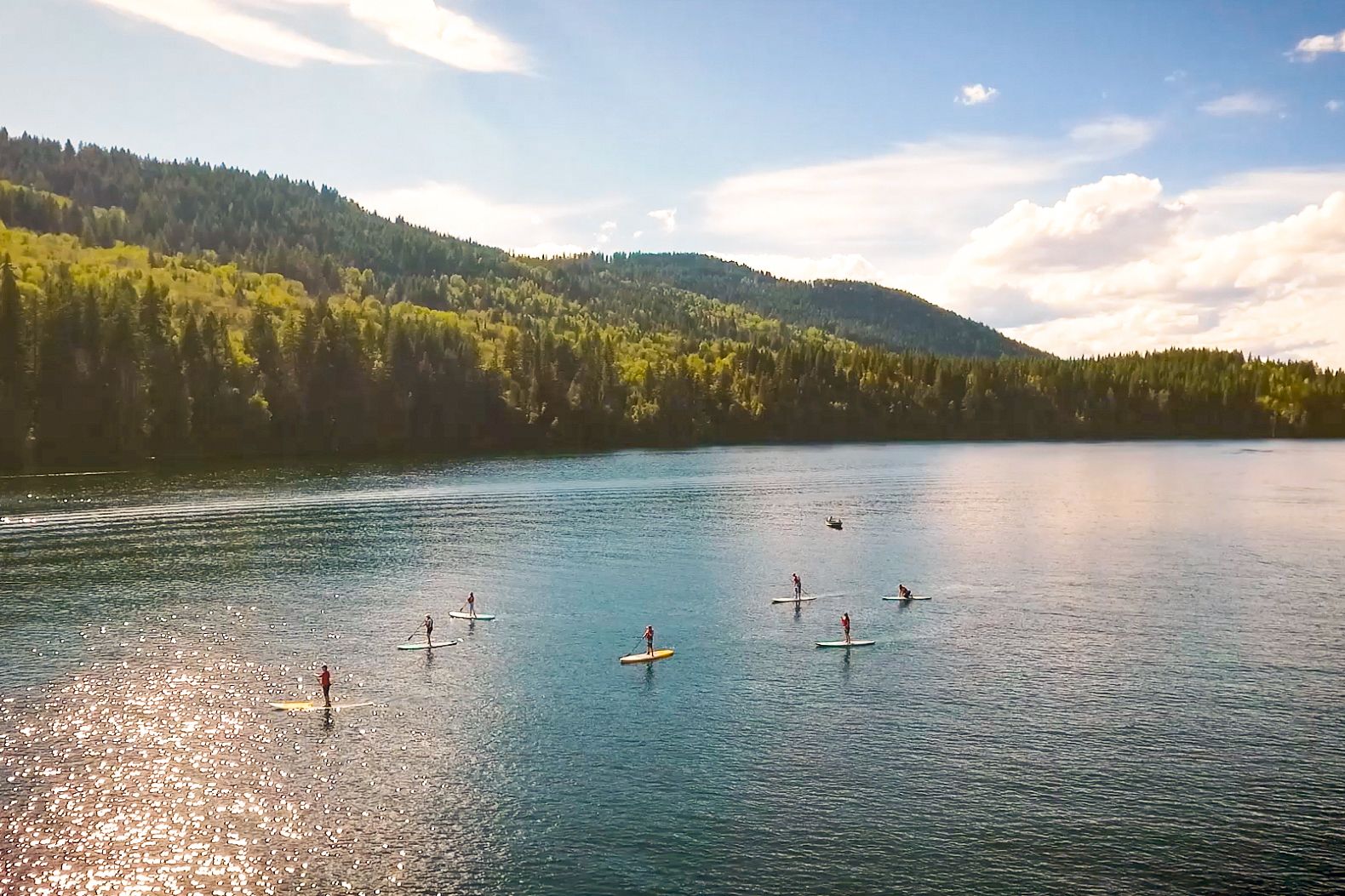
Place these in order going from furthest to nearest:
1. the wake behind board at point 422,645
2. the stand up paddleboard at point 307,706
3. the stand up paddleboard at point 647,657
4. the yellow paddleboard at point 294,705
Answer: the wake behind board at point 422,645 < the stand up paddleboard at point 647,657 < the yellow paddleboard at point 294,705 < the stand up paddleboard at point 307,706

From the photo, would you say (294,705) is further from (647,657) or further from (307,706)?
(647,657)

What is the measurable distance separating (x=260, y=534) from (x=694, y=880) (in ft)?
363

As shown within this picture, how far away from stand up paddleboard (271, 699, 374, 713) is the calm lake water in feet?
2.88

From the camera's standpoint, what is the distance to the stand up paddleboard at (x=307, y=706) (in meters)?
66.1

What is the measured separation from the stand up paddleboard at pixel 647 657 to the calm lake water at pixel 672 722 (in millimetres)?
878

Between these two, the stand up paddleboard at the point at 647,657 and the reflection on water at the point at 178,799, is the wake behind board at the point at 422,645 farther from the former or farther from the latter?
the stand up paddleboard at the point at 647,657

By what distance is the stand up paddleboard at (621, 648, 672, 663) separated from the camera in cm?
7794

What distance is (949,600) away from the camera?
330 feet

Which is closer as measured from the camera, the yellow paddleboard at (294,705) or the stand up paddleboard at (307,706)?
the stand up paddleboard at (307,706)

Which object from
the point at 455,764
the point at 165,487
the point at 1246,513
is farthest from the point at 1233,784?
the point at 165,487

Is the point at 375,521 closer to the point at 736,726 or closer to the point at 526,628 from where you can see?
the point at 526,628

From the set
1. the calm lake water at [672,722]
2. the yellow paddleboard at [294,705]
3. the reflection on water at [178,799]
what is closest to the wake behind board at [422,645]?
the calm lake water at [672,722]

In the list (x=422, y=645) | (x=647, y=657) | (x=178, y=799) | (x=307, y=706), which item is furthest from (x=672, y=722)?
(x=178, y=799)

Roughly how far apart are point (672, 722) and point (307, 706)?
79.6 ft
